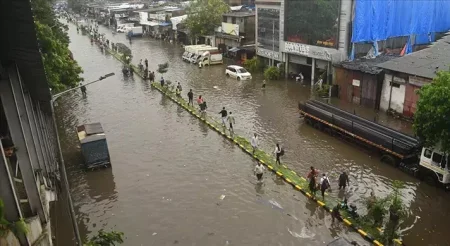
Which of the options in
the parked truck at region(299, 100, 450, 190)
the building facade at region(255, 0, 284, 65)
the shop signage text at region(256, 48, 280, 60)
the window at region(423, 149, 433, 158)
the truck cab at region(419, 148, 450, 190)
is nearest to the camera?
the truck cab at region(419, 148, 450, 190)

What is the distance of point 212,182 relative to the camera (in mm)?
19203

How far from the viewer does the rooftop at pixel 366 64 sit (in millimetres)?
29920

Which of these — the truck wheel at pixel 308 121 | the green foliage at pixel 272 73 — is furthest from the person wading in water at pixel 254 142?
the green foliage at pixel 272 73

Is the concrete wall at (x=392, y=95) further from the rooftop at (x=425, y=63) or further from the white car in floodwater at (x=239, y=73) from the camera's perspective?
the white car in floodwater at (x=239, y=73)

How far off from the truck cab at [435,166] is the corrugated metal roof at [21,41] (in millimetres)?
15716

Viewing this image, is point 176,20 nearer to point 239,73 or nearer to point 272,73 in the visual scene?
point 239,73

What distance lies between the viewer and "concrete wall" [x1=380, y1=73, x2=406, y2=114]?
27.8m

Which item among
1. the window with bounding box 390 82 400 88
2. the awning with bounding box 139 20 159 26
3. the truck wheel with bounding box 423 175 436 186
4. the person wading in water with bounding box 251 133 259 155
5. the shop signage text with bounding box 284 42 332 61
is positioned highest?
the shop signage text with bounding box 284 42 332 61

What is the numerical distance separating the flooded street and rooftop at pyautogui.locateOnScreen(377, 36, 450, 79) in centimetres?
373

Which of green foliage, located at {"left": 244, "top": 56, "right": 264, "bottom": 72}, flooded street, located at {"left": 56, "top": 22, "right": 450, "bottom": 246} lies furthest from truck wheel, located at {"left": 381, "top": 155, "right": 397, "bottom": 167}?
green foliage, located at {"left": 244, "top": 56, "right": 264, "bottom": 72}

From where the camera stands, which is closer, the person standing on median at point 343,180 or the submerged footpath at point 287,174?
the submerged footpath at point 287,174

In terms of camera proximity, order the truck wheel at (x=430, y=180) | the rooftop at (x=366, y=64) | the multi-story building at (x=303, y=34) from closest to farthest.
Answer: the truck wheel at (x=430, y=180) < the rooftop at (x=366, y=64) < the multi-story building at (x=303, y=34)

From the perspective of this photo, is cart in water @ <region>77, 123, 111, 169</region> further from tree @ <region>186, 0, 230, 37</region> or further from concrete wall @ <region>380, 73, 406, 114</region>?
tree @ <region>186, 0, 230, 37</region>

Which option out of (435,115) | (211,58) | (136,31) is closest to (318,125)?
(435,115)
